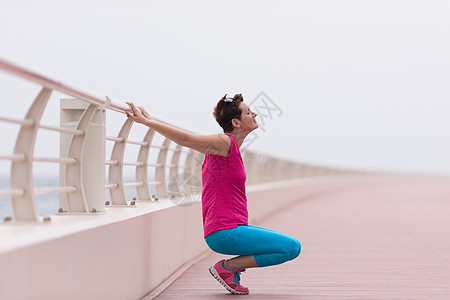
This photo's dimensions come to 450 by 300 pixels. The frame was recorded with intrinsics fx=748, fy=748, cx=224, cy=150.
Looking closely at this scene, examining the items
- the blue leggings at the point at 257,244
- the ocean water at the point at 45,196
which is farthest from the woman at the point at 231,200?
the ocean water at the point at 45,196

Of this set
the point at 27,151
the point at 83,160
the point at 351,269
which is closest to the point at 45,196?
the point at 83,160

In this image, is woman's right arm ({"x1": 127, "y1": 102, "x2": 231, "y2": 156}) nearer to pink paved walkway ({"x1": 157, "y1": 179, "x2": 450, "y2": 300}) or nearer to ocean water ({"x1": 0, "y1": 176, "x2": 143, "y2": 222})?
ocean water ({"x1": 0, "y1": 176, "x2": 143, "y2": 222})

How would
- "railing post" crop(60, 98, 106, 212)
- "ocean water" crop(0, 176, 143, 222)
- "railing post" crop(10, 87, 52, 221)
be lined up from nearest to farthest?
"railing post" crop(10, 87, 52, 221)
"ocean water" crop(0, 176, 143, 222)
"railing post" crop(60, 98, 106, 212)

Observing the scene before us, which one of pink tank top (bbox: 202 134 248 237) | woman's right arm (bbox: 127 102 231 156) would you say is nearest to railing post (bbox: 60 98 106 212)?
woman's right arm (bbox: 127 102 231 156)

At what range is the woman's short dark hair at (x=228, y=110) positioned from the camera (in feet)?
15.9

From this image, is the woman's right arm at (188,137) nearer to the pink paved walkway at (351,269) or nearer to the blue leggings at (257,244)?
the blue leggings at (257,244)

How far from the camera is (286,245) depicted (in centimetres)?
495

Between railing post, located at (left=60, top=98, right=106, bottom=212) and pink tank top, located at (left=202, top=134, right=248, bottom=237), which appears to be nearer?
railing post, located at (left=60, top=98, right=106, bottom=212)

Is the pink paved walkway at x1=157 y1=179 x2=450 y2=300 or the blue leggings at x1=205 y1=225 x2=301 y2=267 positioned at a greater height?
the blue leggings at x1=205 y1=225 x2=301 y2=267

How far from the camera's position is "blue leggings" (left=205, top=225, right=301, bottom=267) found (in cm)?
485

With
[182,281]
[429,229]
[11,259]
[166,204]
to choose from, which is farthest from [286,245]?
[429,229]

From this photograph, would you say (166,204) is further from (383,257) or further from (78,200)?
(383,257)

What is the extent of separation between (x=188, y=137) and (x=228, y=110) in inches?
17.5

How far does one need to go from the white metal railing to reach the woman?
1.30 feet
